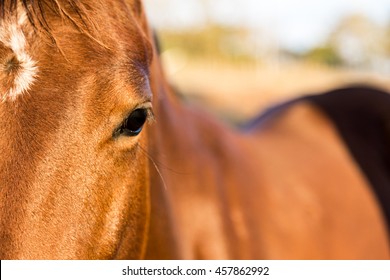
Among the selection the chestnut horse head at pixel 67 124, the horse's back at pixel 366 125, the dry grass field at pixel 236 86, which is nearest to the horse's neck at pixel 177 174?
the chestnut horse head at pixel 67 124

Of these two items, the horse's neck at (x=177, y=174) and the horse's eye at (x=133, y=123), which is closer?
the horse's eye at (x=133, y=123)

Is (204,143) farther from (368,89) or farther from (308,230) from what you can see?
(368,89)

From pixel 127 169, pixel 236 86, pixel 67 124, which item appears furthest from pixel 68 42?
pixel 236 86

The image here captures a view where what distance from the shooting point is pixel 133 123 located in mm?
1430

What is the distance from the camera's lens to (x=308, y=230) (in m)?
2.51

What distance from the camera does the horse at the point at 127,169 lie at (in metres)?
1.30

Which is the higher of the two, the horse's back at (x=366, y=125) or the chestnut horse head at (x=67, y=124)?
the chestnut horse head at (x=67, y=124)

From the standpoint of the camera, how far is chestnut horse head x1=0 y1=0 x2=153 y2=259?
4.17ft

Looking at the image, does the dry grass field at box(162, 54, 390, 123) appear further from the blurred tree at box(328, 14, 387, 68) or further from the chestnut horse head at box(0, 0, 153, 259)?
the chestnut horse head at box(0, 0, 153, 259)

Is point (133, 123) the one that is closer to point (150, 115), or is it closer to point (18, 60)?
point (150, 115)

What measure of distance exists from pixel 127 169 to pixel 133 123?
132mm

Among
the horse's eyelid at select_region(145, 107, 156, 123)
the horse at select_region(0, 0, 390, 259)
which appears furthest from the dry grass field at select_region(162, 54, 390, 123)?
the horse's eyelid at select_region(145, 107, 156, 123)

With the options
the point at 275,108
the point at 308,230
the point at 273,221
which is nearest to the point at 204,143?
the point at 273,221

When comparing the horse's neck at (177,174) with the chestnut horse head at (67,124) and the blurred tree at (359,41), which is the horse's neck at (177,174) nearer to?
the chestnut horse head at (67,124)
